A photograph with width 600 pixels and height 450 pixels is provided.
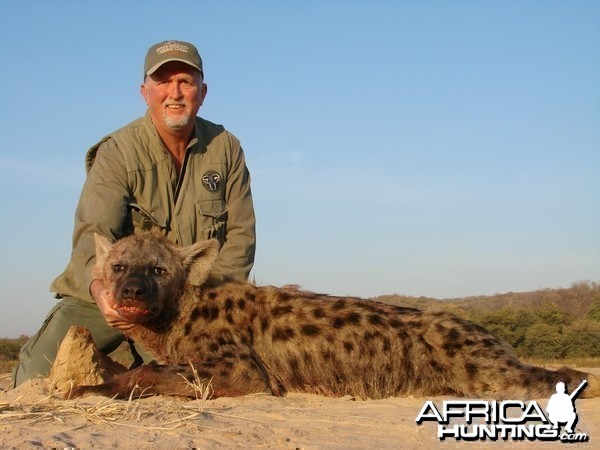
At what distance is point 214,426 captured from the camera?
13.1ft

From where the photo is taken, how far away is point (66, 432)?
3789 mm

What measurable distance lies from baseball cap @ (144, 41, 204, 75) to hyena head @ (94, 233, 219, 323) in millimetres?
1860

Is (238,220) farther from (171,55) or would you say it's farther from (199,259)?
(171,55)

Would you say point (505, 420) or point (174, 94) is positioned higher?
point (174, 94)

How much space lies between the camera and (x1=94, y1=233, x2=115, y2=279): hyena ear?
6340mm

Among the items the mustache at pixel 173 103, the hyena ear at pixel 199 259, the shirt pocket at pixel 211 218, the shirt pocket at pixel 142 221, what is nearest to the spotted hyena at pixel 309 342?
the hyena ear at pixel 199 259

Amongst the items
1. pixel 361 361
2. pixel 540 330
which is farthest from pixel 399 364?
pixel 540 330

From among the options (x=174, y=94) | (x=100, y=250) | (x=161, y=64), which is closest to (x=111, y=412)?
(x=100, y=250)

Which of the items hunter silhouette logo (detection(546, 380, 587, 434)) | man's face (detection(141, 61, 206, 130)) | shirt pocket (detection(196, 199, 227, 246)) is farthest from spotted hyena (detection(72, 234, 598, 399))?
man's face (detection(141, 61, 206, 130))

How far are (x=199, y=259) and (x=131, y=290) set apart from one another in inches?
30.6

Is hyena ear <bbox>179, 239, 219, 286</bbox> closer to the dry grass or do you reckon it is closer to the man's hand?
the man's hand

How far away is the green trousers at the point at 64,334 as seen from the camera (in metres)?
7.14

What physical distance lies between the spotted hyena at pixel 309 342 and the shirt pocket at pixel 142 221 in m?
1.03

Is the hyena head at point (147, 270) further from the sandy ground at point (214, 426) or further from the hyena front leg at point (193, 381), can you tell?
the sandy ground at point (214, 426)
